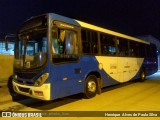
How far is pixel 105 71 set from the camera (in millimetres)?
10531

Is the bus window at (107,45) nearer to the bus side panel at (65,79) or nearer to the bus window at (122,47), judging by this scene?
the bus window at (122,47)

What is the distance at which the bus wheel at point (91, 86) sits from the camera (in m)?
9.27

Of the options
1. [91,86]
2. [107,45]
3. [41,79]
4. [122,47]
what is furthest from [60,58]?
[122,47]

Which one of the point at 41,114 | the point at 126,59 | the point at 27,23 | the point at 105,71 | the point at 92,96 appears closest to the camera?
the point at 41,114

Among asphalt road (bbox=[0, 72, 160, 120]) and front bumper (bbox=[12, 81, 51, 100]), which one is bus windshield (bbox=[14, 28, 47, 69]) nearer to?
front bumper (bbox=[12, 81, 51, 100])

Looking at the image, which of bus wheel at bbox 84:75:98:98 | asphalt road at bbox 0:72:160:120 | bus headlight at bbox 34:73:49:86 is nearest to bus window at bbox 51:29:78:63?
bus headlight at bbox 34:73:49:86

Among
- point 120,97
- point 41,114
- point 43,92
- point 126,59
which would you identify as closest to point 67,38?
point 43,92

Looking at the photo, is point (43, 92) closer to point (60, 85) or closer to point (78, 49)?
point (60, 85)

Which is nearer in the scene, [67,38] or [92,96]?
[67,38]

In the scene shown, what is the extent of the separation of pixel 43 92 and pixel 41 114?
0.70 metres

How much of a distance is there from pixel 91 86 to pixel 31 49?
9.95ft

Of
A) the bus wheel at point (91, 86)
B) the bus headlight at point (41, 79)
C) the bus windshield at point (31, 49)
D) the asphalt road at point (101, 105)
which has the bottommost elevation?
the asphalt road at point (101, 105)

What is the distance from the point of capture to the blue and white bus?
24.2 ft

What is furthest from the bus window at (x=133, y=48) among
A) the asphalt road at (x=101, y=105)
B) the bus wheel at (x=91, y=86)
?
the bus wheel at (x=91, y=86)
